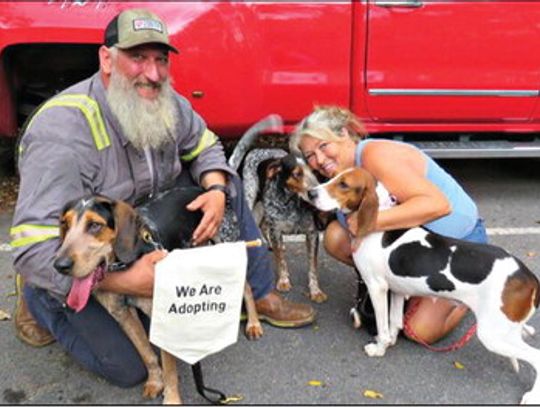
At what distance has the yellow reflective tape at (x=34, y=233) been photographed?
8.57 ft

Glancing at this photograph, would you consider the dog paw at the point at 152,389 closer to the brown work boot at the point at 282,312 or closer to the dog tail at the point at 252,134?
the brown work boot at the point at 282,312

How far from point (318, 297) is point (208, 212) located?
103 centimetres

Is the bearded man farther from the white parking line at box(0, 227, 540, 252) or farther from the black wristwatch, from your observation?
the white parking line at box(0, 227, 540, 252)

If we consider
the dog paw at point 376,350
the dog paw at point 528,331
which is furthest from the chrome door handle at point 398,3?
the dog paw at point 376,350

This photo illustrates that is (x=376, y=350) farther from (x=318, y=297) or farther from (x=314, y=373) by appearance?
(x=318, y=297)

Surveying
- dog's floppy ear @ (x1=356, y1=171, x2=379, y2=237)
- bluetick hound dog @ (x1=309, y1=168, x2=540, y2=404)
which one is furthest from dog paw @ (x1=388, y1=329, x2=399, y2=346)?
dog's floppy ear @ (x1=356, y1=171, x2=379, y2=237)

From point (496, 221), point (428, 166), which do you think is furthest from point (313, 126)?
point (496, 221)

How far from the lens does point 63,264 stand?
2.40 metres

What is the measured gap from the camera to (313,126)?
3.45 meters

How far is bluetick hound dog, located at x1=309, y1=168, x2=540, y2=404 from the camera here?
2.78 meters

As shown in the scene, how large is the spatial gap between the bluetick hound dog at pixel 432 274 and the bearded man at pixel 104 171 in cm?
74

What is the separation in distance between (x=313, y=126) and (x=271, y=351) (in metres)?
1.22

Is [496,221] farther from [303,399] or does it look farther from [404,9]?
[303,399]

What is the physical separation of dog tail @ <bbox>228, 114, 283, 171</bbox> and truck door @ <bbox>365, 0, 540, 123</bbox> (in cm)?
75
